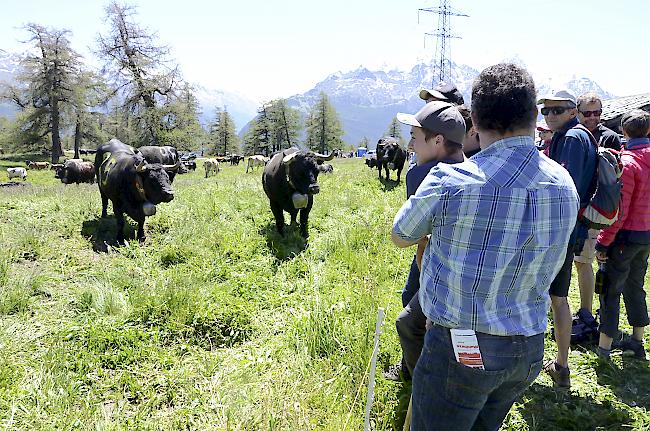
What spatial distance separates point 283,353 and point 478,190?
9.36 feet

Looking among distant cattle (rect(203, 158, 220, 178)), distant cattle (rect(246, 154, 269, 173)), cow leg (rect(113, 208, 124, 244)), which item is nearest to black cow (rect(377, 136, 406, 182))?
cow leg (rect(113, 208, 124, 244))

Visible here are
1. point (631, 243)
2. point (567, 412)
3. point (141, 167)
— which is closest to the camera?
point (567, 412)

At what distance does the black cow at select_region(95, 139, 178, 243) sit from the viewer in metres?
7.24

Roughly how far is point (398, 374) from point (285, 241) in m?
4.44

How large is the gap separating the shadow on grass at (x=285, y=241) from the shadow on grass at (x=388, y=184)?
658 centimetres

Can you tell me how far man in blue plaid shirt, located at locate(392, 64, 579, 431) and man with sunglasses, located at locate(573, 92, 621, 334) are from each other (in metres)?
2.50

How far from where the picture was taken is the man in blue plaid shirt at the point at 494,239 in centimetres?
162

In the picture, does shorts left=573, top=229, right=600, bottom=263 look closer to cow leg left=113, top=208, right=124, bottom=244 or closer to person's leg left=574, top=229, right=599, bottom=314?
person's leg left=574, top=229, right=599, bottom=314

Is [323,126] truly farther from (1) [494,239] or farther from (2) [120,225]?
(1) [494,239]

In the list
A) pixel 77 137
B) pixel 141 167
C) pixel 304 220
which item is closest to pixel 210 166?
pixel 77 137

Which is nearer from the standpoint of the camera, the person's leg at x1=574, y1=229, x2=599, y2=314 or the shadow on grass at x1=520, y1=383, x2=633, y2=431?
the shadow on grass at x1=520, y1=383, x2=633, y2=431

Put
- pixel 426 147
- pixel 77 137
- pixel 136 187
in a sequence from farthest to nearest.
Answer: pixel 77 137 < pixel 136 187 < pixel 426 147

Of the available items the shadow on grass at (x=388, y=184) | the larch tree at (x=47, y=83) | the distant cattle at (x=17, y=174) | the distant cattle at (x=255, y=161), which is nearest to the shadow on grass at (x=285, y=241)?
the shadow on grass at (x=388, y=184)

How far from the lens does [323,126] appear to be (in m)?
66.4
